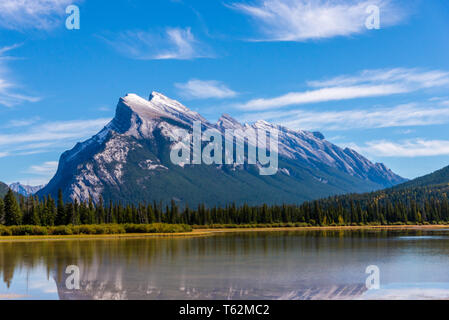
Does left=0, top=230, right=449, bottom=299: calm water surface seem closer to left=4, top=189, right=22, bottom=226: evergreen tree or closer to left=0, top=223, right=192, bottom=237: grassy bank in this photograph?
left=0, top=223, right=192, bottom=237: grassy bank

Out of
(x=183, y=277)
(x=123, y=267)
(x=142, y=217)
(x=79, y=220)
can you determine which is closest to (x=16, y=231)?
(x=79, y=220)

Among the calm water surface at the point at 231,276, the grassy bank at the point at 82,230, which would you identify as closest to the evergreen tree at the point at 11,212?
the grassy bank at the point at 82,230

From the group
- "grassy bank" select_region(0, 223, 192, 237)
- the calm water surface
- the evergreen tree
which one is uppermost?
the evergreen tree

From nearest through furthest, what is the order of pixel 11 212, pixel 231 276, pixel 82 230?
1. pixel 231 276
2. pixel 82 230
3. pixel 11 212

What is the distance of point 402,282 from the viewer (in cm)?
3562

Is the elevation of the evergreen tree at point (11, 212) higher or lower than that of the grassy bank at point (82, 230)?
higher

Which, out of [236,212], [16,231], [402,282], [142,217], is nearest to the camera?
[402,282]

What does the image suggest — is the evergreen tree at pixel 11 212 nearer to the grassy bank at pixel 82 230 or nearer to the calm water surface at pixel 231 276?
the grassy bank at pixel 82 230

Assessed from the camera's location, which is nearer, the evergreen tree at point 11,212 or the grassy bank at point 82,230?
the grassy bank at point 82,230

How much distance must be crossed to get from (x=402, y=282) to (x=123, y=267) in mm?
24198

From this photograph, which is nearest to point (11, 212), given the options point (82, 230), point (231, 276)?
point (82, 230)

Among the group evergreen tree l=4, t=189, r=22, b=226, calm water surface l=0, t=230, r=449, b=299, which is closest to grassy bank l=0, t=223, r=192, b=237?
evergreen tree l=4, t=189, r=22, b=226

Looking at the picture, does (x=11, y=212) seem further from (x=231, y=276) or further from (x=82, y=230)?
(x=231, y=276)
